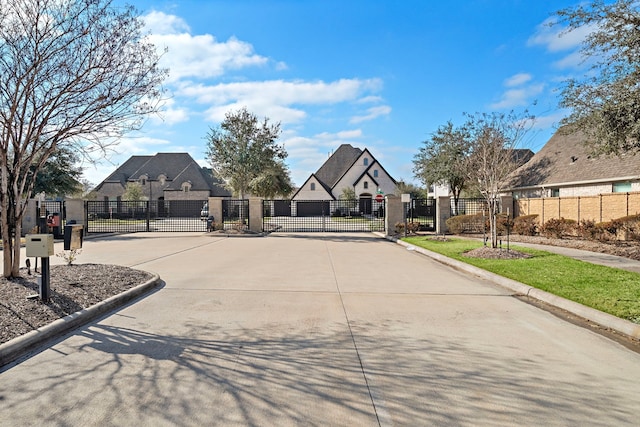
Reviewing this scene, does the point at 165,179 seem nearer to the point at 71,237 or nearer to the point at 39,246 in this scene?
the point at 71,237

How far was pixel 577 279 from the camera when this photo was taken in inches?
364

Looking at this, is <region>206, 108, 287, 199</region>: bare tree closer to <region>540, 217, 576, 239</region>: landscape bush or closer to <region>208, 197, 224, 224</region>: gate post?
<region>208, 197, 224, 224</region>: gate post

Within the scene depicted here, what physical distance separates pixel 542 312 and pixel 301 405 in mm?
5295

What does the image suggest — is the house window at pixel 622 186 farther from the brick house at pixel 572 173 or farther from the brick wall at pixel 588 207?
the brick wall at pixel 588 207

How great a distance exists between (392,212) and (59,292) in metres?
20.0

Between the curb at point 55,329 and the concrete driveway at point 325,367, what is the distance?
21 centimetres

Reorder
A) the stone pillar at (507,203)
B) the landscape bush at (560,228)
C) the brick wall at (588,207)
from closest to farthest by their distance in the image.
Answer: the brick wall at (588,207), the landscape bush at (560,228), the stone pillar at (507,203)

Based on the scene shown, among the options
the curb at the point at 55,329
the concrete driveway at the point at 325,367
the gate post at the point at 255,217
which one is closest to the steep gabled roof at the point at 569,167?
the gate post at the point at 255,217

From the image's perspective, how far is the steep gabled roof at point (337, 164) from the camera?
64250mm

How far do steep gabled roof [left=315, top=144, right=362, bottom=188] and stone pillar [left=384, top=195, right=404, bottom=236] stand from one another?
37592mm

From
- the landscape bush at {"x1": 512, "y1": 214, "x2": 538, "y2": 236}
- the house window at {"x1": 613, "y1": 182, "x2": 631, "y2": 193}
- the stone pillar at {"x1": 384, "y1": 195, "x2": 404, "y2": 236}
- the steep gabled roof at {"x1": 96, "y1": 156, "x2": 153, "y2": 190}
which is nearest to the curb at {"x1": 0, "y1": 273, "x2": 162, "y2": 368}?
the stone pillar at {"x1": 384, "y1": 195, "x2": 404, "y2": 236}

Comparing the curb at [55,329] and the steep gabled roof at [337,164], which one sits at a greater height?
the steep gabled roof at [337,164]

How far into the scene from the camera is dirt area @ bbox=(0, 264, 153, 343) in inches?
222

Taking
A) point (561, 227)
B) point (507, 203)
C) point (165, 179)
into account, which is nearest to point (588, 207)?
point (561, 227)
